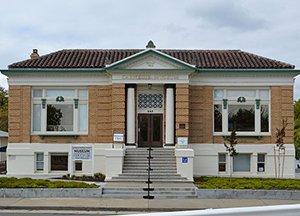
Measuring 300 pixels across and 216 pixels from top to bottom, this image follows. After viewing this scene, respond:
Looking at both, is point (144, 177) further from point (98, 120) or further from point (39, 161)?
point (39, 161)

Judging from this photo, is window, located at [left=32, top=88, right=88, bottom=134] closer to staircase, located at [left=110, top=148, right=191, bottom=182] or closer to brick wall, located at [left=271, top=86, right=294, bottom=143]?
staircase, located at [left=110, top=148, right=191, bottom=182]

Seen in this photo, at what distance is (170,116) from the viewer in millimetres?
27328

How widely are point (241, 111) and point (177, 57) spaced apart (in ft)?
18.9

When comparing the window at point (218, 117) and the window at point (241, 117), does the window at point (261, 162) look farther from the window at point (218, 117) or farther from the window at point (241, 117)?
the window at point (218, 117)

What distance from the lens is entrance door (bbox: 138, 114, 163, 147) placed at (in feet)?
93.3

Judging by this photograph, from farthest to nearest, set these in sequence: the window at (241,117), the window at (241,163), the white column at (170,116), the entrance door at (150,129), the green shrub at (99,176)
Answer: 1. the entrance door at (150,129)
2. the window at (241,117)
3. the window at (241,163)
4. the white column at (170,116)
5. the green shrub at (99,176)

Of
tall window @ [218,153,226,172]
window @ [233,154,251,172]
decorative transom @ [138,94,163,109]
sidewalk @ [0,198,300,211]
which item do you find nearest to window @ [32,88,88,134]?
decorative transom @ [138,94,163,109]

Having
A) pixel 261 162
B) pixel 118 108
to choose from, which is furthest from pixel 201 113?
pixel 118 108

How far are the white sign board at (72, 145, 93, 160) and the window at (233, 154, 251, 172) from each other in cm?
899

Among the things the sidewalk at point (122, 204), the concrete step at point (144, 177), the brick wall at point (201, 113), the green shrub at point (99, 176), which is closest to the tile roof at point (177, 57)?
the brick wall at point (201, 113)

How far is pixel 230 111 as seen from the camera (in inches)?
1119

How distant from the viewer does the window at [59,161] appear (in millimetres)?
28219

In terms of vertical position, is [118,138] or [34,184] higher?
[118,138]

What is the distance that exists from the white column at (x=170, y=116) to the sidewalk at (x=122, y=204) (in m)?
8.80
